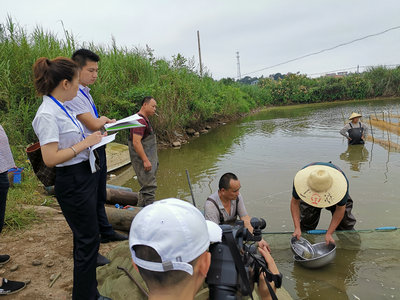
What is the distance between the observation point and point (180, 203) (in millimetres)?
1016

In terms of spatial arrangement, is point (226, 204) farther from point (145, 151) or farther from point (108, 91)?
point (108, 91)

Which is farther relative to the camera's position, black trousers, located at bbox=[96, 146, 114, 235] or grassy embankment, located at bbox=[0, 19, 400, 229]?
grassy embankment, located at bbox=[0, 19, 400, 229]

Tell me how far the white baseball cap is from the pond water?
7.16ft

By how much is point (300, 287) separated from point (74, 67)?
8.82ft

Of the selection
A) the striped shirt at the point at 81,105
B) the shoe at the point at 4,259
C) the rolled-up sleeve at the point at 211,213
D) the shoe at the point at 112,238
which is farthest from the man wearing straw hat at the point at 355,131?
the shoe at the point at 4,259

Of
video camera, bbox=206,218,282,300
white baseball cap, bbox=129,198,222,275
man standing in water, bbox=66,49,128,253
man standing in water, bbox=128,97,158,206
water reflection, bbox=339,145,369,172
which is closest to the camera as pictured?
white baseball cap, bbox=129,198,222,275

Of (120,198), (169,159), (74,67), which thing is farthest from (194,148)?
(74,67)

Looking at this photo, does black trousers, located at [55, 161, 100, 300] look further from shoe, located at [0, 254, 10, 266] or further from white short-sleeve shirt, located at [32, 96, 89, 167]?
shoe, located at [0, 254, 10, 266]

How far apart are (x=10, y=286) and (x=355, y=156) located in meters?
7.83

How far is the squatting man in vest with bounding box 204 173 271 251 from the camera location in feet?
9.66

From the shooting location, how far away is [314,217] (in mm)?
3527

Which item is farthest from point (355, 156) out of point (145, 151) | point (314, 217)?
point (145, 151)

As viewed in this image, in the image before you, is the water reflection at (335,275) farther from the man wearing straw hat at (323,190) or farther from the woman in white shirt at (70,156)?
the woman in white shirt at (70,156)

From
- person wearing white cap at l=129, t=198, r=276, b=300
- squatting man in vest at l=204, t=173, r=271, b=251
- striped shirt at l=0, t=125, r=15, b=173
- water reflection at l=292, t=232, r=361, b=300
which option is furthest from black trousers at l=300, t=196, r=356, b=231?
striped shirt at l=0, t=125, r=15, b=173
